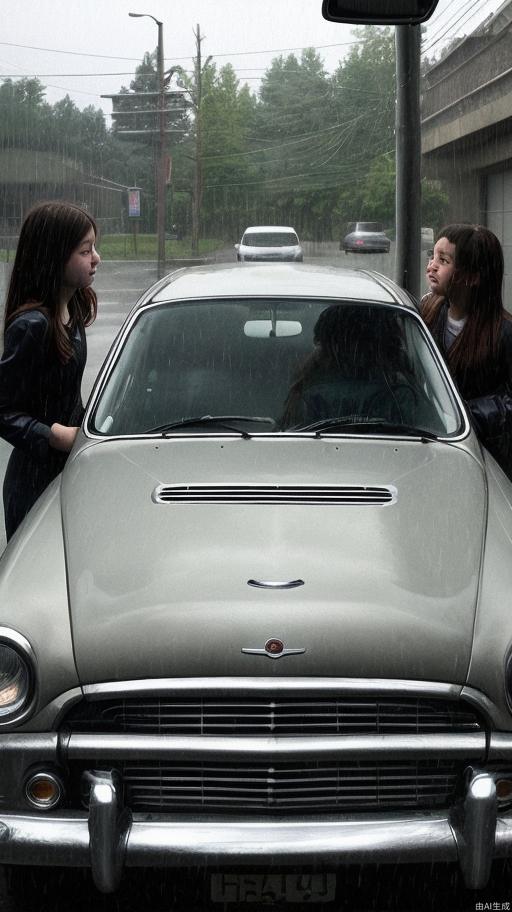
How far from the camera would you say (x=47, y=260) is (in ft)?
15.1

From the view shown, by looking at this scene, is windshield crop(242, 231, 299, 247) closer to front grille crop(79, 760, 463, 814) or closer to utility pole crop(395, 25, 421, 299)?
utility pole crop(395, 25, 421, 299)

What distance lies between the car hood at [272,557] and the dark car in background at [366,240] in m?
46.7

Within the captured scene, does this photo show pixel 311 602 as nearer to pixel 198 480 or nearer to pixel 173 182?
pixel 198 480

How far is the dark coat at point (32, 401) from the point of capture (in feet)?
14.8

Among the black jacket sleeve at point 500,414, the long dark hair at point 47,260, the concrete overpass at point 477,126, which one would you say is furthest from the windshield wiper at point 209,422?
the concrete overpass at point 477,126

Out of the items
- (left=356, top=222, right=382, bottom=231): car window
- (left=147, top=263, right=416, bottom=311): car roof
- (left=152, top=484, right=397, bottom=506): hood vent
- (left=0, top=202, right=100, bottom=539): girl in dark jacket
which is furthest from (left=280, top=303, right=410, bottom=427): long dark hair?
(left=356, top=222, right=382, bottom=231): car window

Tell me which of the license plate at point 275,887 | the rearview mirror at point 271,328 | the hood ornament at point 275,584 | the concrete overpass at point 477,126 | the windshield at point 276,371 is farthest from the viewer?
the concrete overpass at point 477,126

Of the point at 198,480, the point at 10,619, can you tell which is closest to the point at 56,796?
the point at 10,619

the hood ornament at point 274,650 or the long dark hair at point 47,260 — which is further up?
the long dark hair at point 47,260

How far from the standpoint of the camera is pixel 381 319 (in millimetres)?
4781

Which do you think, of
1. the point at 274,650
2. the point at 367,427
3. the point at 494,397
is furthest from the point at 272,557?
the point at 494,397

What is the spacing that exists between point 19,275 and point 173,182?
67867 mm

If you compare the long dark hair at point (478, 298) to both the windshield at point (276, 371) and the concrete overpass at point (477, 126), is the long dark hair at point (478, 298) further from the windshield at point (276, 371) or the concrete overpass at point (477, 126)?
the concrete overpass at point (477, 126)

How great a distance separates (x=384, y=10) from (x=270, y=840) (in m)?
4.13
